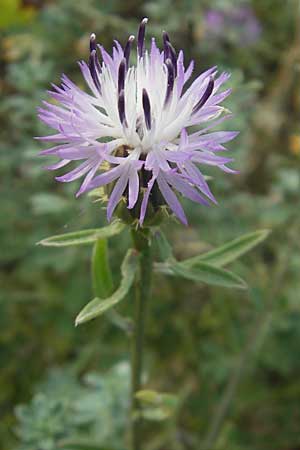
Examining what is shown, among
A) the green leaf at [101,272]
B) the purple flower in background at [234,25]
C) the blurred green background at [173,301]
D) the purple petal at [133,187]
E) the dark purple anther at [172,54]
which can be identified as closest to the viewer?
the purple petal at [133,187]

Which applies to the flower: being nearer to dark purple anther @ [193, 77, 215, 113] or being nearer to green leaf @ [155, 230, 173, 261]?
dark purple anther @ [193, 77, 215, 113]

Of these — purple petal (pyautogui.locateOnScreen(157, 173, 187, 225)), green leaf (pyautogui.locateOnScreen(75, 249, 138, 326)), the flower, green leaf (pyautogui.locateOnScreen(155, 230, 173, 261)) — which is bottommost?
green leaf (pyautogui.locateOnScreen(75, 249, 138, 326))

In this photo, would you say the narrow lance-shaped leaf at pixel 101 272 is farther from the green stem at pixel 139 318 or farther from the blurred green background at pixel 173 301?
the blurred green background at pixel 173 301

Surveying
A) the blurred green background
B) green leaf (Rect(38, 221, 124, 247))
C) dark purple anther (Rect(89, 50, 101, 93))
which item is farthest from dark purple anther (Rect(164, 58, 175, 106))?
the blurred green background

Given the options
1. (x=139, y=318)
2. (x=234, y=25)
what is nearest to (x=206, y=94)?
(x=139, y=318)

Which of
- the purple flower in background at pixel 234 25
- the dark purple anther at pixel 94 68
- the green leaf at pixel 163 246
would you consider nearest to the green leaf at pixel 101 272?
the green leaf at pixel 163 246

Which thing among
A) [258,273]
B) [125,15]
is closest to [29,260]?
[258,273]

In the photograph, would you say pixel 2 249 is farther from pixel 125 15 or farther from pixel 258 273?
pixel 125 15
